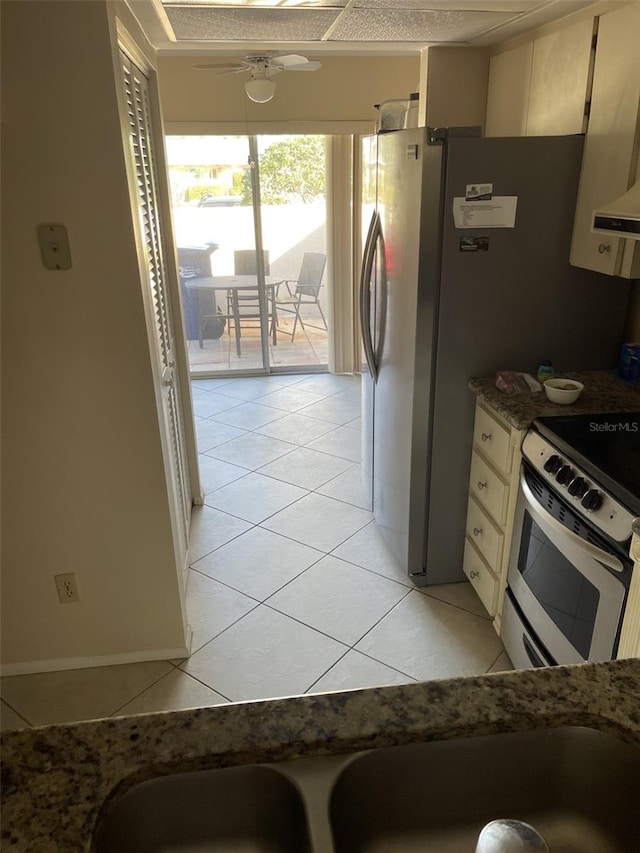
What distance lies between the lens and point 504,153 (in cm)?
219

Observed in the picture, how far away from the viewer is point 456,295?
7.70 feet

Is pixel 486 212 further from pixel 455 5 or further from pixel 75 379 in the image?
pixel 75 379

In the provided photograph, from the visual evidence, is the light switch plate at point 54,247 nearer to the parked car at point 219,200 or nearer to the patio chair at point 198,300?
the patio chair at point 198,300

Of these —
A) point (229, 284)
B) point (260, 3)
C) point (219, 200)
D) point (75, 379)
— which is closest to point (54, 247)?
point (75, 379)

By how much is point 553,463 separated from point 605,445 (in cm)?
16

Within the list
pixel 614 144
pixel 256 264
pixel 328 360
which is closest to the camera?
pixel 614 144

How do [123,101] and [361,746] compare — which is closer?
[361,746]

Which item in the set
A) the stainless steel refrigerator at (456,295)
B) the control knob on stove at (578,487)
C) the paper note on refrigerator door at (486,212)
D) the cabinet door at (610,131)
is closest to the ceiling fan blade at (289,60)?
the stainless steel refrigerator at (456,295)

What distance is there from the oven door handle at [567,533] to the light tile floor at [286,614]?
2.29 feet

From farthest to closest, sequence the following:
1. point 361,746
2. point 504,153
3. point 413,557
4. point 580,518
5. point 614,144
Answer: point 413,557 < point 504,153 < point 614,144 < point 580,518 < point 361,746

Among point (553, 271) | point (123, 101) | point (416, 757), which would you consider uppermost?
point (123, 101)

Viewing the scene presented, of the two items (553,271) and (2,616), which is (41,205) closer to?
(2,616)

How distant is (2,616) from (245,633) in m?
0.88

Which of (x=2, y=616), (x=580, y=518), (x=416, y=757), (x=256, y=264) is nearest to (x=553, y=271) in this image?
(x=580, y=518)
